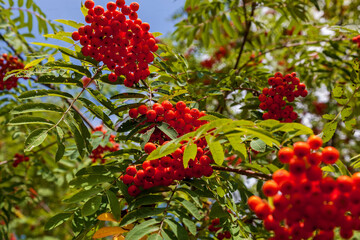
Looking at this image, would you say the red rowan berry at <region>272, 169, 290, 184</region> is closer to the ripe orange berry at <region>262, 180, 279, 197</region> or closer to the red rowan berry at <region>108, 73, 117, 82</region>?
the ripe orange berry at <region>262, 180, 279, 197</region>

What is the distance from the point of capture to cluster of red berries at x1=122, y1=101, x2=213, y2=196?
6.46 ft

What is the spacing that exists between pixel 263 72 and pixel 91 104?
2.40 metres

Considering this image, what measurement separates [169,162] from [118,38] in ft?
3.79

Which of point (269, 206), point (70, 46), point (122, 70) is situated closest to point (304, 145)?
point (269, 206)

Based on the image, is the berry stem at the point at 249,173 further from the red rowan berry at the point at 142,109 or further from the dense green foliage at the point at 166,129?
the red rowan berry at the point at 142,109

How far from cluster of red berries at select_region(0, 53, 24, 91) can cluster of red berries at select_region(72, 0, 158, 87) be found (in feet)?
8.31

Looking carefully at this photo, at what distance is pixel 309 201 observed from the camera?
4.04 feet

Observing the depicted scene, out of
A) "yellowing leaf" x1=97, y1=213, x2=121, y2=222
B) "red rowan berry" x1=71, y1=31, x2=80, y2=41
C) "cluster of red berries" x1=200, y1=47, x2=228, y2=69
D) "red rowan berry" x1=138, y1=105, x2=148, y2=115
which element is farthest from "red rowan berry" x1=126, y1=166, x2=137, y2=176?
"cluster of red berries" x1=200, y1=47, x2=228, y2=69

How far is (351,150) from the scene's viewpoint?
218 inches

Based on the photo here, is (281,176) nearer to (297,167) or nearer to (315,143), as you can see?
(297,167)

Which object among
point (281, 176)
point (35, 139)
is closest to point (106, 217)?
point (35, 139)

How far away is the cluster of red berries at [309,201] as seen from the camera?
4.04 ft

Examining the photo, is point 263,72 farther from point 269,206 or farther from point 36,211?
point 36,211

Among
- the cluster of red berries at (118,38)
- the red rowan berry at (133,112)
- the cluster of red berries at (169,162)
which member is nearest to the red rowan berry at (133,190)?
the cluster of red berries at (169,162)
